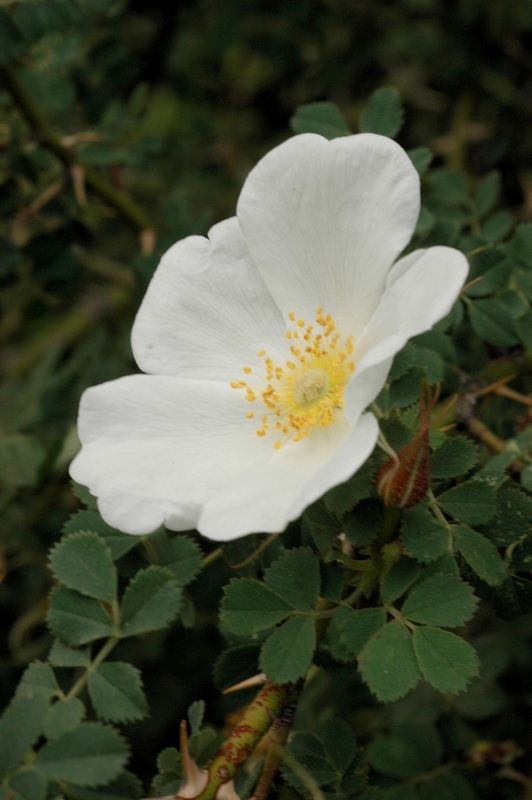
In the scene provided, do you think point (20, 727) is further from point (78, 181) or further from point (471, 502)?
point (78, 181)

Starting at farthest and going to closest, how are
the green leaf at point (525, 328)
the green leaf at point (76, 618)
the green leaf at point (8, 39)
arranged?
the green leaf at point (8, 39), the green leaf at point (525, 328), the green leaf at point (76, 618)

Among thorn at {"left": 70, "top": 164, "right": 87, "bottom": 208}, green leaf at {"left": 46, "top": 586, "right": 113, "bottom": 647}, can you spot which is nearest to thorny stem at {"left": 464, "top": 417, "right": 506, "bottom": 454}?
green leaf at {"left": 46, "top": 586, "right": 113, "bottom": 647}

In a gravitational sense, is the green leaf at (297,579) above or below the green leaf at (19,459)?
above

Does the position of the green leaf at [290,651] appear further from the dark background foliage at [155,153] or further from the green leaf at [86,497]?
the green leaf at [86,497]

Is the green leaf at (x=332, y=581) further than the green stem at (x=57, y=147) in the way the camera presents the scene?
No

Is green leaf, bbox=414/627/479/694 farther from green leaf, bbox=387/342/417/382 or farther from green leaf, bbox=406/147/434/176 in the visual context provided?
green leaf, bbox=406/147/434/176

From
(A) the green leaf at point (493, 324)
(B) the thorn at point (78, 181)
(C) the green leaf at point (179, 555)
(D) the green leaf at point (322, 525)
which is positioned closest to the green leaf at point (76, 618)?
(C) the green leaf at point (179, 555)
